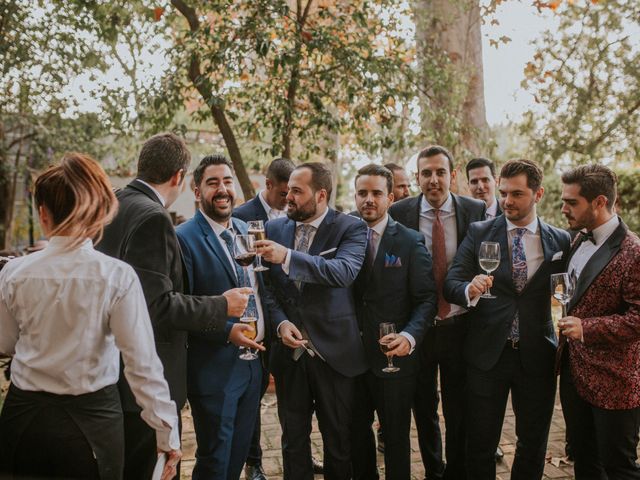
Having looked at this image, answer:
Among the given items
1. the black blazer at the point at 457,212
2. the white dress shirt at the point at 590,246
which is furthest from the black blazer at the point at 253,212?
the white dress shirt at the point at 590,246

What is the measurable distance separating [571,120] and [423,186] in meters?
8.34

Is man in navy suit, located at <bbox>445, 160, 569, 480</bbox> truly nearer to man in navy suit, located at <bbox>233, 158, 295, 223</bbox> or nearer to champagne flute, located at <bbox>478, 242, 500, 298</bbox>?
champagne flute, located at <bbox>478, 242, 500, 298</bbox>

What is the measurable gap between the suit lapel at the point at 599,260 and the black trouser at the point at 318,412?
58.9 inches

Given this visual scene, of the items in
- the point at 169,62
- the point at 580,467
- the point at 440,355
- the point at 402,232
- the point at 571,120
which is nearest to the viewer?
the point at 580,467

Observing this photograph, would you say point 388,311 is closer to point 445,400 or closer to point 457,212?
point 445,400

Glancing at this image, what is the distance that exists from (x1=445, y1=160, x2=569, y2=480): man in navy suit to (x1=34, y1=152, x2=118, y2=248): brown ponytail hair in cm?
224

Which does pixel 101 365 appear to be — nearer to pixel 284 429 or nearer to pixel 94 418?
pixel 94 418

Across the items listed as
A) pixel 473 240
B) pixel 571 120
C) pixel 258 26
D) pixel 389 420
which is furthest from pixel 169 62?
pixel 571 120

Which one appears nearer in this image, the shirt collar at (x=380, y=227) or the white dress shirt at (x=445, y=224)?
the shirt collar at (x=380, y=227)

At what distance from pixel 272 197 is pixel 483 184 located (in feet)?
6.22

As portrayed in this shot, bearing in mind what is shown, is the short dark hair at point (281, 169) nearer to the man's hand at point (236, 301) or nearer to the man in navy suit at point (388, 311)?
the man in navy suit at point (388, 311)

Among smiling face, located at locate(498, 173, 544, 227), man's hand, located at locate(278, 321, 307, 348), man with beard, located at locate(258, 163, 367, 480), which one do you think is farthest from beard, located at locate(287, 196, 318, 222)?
smiling face, located at locate(498, 173, 544, 227)

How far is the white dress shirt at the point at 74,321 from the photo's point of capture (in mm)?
2051

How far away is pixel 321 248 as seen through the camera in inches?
140
